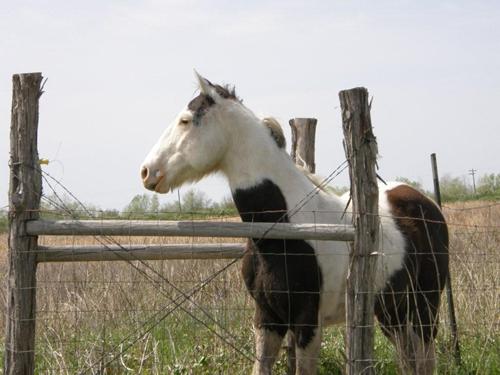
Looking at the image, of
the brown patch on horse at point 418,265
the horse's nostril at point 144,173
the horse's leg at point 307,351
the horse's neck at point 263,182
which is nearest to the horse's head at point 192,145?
the horse's nostril at point 144,173

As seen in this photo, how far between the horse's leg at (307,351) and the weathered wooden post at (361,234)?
0.62 metres

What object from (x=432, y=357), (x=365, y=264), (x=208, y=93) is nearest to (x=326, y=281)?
(x=365, y=264)

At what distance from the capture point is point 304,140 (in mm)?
6914

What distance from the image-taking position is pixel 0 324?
7.16 m

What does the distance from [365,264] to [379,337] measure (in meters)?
2.78

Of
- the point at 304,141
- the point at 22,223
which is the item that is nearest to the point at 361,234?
the point at 22,223

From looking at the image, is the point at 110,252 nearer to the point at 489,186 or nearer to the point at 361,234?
the point at 361,234

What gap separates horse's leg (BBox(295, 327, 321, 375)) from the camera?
15.0 feet

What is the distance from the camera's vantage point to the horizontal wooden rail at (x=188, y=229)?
3986 mm

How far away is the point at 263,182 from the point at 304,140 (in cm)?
222

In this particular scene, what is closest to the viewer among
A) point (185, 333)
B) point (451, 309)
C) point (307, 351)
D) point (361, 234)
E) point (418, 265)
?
point (361, 234)

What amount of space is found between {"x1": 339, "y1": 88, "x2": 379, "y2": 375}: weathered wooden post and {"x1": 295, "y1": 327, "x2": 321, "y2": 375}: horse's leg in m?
0.62

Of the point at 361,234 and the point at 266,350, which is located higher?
the point at 361,234

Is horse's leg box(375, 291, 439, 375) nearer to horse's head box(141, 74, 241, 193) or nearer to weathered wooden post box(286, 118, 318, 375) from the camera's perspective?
horse's head box(141, 74, 241, 193)
